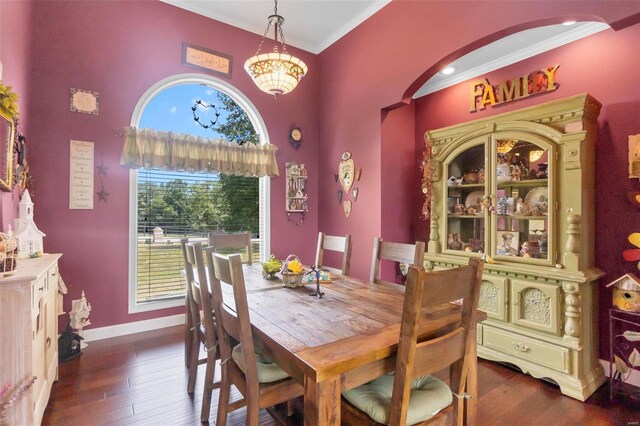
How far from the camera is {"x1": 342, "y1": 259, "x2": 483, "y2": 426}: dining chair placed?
43.3 inches

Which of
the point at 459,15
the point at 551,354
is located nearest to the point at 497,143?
the point at 459,15

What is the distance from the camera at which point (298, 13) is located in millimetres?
3600

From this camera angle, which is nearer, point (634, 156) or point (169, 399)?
point (169, 399)

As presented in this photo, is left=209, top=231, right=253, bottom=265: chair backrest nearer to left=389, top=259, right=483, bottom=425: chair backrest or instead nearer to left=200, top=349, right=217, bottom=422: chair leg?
left=200, top=349, right=217, bottom=422: chair leg

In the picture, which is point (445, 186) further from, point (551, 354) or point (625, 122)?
point (551, 354)

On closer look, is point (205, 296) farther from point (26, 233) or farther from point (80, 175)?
point (80, 175)

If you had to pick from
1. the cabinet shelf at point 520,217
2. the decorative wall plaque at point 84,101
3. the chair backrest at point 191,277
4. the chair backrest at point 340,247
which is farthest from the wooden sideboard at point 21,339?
the cabinet shelf at point 520,217

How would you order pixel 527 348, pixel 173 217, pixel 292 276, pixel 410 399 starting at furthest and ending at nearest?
pixel 173 217 < pixel 527 348 < pixel 292 276 < pixel 410 399

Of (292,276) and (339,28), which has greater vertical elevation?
(339,28)

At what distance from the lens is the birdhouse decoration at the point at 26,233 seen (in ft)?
7.07

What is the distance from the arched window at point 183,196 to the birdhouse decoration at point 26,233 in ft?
3.10

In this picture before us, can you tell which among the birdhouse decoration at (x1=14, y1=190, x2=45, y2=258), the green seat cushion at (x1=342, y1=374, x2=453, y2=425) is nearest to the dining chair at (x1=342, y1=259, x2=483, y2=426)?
the green seat cushion at (x1=342, y1=374, x2=453, y2=425)

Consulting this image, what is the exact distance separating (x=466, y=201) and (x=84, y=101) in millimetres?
3827

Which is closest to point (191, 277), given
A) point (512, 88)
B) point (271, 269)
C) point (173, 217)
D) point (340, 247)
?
point (271, 269)
